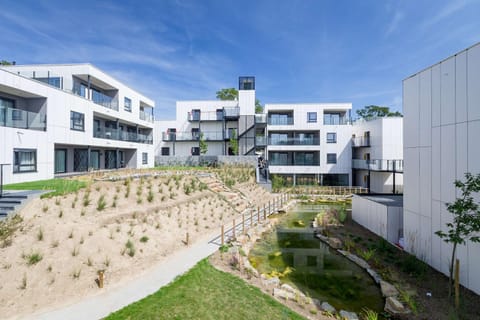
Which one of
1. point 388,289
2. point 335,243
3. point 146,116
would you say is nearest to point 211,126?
point 146,116

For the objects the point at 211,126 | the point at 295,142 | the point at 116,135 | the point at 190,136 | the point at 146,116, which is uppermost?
the point at 146,116

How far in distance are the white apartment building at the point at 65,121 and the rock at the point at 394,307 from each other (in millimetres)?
19686

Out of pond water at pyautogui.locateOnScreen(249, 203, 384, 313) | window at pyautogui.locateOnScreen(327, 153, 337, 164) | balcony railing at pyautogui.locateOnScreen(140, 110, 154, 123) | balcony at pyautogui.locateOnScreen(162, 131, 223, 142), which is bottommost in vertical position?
pond water at pyautogui.locateOnScreen(249, 203, 384, 313)

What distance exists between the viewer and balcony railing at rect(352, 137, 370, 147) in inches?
1120

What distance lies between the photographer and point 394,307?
6828mm

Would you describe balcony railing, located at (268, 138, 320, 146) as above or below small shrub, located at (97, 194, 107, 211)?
above

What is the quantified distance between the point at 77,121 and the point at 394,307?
77.7 ft

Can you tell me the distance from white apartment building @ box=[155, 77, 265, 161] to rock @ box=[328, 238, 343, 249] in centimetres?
2081

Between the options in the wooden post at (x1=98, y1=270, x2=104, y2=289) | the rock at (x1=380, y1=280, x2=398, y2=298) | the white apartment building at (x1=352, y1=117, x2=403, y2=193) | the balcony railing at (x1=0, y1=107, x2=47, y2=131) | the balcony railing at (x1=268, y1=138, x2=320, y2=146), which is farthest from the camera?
the balcony railing at (x1=268, y1=138, x2=320, y2=146)

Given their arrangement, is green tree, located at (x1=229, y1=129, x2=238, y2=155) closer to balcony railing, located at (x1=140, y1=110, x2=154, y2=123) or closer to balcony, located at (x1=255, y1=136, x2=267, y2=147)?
balcony, located at (x1=255, y1=136, x2=267, y2=147)

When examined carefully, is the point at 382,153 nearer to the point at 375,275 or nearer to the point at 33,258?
the point at 375,275

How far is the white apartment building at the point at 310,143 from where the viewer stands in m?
30.9

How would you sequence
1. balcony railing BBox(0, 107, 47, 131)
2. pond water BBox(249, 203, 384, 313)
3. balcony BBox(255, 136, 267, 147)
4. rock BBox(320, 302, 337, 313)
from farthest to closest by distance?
balcony BBox(255, 136, 267, 147)
balcony railing BBox(0, 107, 47, 131)
pond water BBox(249, 203, 384, 313)
rock BBox(320, 302, 337, 313)

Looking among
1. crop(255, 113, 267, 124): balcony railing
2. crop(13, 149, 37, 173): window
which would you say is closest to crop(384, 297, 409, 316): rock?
crop(13, 149, 37, 173): window
